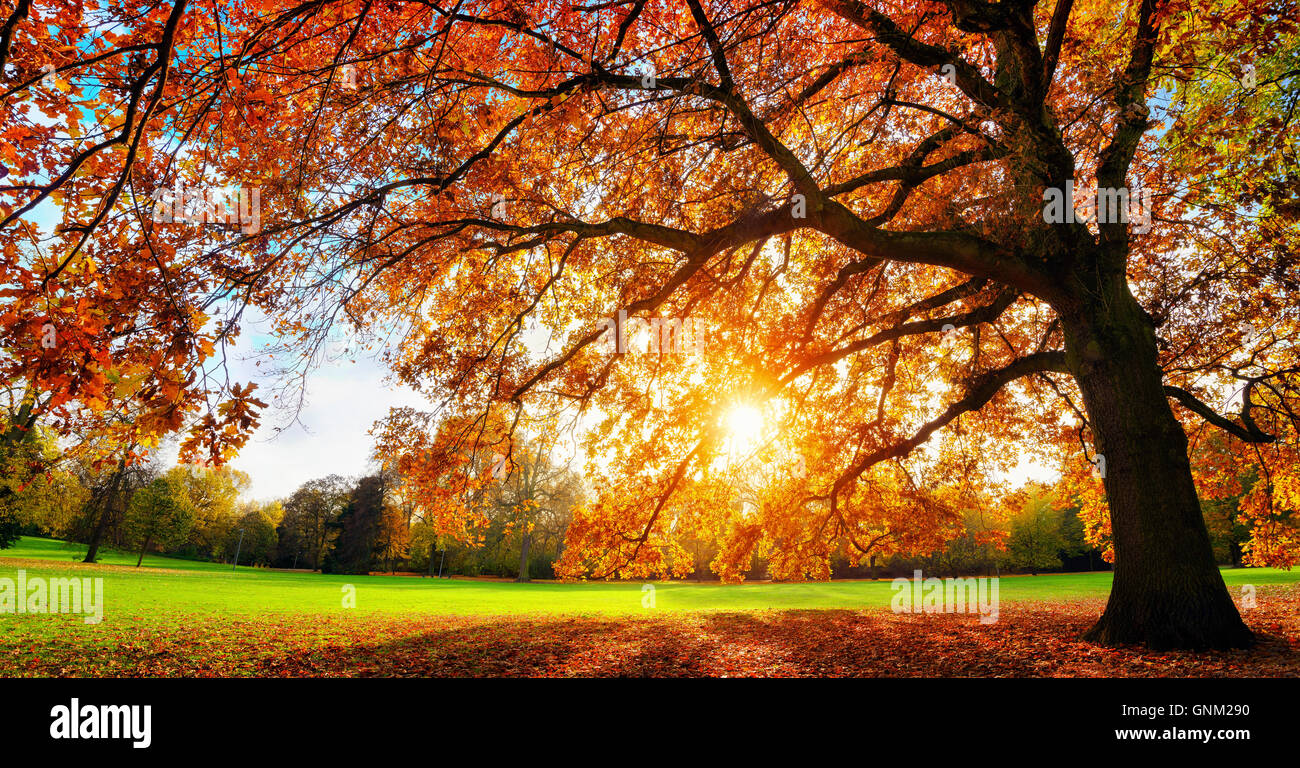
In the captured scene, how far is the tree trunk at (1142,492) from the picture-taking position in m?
6.05

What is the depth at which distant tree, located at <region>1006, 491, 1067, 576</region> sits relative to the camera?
125ft

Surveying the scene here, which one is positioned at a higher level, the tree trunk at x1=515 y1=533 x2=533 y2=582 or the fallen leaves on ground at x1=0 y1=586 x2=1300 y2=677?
the fallen leaves on ground at x1=0 y1=586 x2=1300 y2=677

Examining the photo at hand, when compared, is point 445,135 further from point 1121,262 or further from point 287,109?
point 1121,262

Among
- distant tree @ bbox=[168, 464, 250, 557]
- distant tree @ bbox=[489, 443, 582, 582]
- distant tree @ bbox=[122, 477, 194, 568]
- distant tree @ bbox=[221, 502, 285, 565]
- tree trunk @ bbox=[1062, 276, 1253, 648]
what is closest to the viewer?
tree trunk @ bbox=[1062, 276, 1253, 648]

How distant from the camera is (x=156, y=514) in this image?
36.1 m

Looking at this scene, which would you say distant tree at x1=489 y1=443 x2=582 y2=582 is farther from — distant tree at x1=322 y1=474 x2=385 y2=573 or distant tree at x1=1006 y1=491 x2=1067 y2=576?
distant tree at x1=1006 y1=491 x2=1067 y2=576

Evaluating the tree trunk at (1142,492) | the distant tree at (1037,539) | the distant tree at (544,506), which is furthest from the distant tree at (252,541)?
the distant tree at (1037,539)

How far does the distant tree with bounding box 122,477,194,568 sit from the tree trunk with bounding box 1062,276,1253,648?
48.7m

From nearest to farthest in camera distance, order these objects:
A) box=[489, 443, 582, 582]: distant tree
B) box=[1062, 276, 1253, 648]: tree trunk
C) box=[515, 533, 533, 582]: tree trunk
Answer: box=[1062, 276, 1253, 648]: tree trunk
box=[489, 443, 582, 582]: distant tree
box=[515, 533, 533, 582]: tree trunk

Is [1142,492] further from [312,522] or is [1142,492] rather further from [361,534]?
[312,522]

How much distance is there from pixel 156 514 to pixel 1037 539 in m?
62.7

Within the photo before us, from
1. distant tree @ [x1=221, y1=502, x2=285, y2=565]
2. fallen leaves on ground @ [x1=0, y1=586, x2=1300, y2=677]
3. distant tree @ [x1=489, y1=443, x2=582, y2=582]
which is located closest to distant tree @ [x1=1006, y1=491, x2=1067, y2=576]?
fallen leaves on ground @ [x1=0, y1=586, x2=1300, y2=677]
